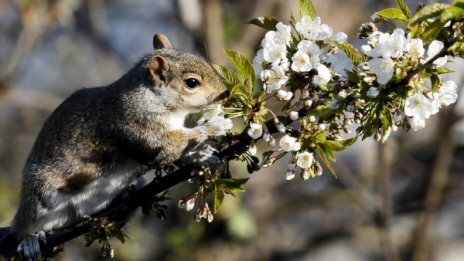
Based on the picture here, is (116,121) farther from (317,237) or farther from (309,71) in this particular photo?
(317,237)

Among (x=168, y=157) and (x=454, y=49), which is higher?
(x=454, y=49)

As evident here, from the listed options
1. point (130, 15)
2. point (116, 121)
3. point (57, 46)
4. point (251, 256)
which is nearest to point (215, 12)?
point (251, 256)

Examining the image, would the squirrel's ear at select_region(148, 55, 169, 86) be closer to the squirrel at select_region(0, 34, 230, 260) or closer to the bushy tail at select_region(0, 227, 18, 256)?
the squirrel at select_region(0, 34, 230, 260)

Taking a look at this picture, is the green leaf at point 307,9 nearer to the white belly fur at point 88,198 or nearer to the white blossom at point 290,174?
the white blossom at point 290,174

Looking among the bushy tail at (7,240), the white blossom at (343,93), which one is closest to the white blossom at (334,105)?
the white blossom at (343,93)

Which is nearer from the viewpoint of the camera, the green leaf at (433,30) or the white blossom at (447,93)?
the green leaf at (433,30)

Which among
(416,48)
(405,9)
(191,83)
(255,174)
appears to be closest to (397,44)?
(416,48)
